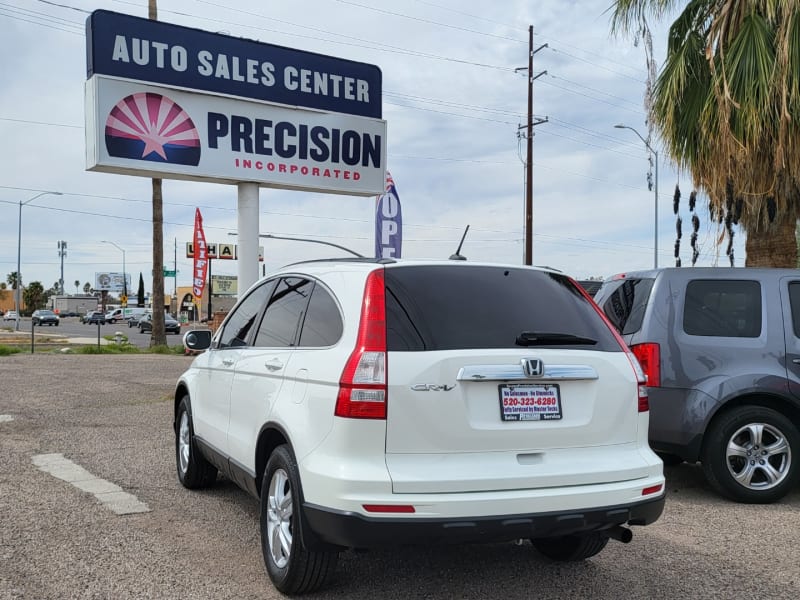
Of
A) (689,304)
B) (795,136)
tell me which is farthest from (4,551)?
(795,136)

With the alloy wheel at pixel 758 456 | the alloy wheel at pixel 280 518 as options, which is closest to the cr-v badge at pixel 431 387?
the alloy wheel at pixel 280 518

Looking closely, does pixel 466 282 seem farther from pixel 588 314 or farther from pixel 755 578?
pixel 755 578

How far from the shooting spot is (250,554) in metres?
4.52

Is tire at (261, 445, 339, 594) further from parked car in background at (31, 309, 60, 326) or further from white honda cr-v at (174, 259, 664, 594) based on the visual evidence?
parked car in background at (31, 309, 60, 326)

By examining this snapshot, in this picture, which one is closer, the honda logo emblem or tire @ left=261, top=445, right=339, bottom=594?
the honda logo emblem

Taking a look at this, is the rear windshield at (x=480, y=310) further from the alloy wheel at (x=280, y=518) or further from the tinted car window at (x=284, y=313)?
the alloy wheel at (x=280, y=518)

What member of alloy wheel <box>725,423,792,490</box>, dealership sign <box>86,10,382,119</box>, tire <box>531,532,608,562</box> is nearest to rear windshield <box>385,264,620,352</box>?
tire <box>531,532,608,562</box>

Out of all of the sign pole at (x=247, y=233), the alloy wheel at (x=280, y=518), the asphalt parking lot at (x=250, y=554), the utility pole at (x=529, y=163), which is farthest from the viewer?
the utility pole at (x=529, y=163)

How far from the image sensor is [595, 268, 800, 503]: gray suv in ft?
19.1

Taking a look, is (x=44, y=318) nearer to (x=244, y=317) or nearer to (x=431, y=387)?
(x=244, y=317)

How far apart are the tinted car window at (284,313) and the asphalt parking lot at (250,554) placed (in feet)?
4.20

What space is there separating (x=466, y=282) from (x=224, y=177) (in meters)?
8.68

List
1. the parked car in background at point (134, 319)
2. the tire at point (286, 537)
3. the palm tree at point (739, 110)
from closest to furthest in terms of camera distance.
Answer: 1. the tire at point (286, 537)
2. the palm tree at point (739, 110)
3. the parked car in background at point (134, 319)

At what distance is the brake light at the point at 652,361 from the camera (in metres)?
5.91
